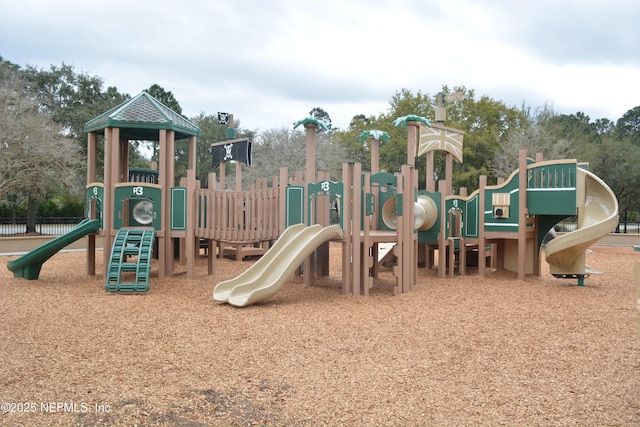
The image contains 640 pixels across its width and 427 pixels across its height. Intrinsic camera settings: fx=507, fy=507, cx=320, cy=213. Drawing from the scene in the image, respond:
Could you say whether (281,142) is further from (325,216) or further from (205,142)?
(325,216)

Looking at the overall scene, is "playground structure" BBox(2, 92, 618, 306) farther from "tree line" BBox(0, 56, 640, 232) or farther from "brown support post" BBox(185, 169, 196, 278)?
"tree line" BBox(0, 56, 640, 232)

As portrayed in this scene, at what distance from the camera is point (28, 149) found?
22.9 meters

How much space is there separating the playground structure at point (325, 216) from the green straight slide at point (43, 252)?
0.09 ft

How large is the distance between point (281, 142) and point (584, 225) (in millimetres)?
25857

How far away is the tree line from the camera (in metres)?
23.0

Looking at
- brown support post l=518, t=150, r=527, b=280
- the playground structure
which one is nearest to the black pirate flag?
the playground structure

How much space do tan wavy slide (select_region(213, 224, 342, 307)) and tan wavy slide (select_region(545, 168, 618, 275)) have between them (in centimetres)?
496

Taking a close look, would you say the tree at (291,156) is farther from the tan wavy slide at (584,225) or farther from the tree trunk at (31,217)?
the tan wavy slide at (584,225)

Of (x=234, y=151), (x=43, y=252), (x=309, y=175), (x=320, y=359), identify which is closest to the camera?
(x=320, y=359)

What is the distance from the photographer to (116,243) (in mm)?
10633

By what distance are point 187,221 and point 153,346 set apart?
5.81m

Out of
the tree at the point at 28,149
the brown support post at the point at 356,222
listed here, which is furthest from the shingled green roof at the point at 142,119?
the tree at the point at 28,149

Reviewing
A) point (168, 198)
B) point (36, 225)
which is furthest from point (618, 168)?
point (36, 225)

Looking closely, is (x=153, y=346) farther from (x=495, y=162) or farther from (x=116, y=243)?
(x=495, y=162)
